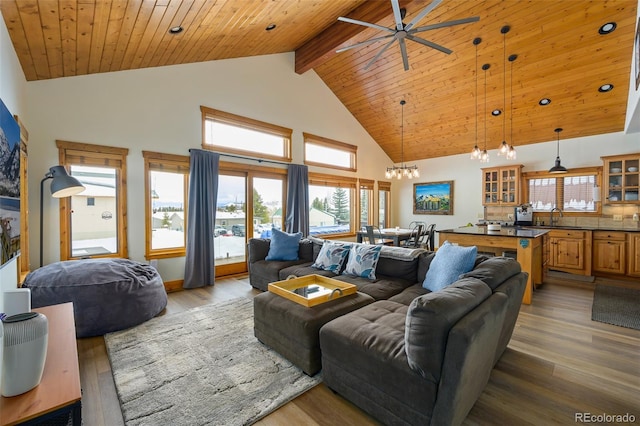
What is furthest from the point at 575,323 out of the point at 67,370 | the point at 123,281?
the point at 123,281

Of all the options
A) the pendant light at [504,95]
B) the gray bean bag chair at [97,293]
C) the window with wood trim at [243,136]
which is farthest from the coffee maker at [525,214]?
the gray bean bag chair at [97,293]

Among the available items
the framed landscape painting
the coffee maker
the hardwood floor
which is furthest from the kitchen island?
the framed landscape painting

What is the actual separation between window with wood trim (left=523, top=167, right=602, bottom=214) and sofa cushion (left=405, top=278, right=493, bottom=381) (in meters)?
6.29

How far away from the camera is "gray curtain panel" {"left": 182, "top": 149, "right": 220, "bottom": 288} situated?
4.63 m

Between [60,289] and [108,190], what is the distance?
1.74 meters

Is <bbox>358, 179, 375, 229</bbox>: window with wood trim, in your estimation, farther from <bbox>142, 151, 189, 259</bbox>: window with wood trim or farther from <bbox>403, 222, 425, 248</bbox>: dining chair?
<bbox>142, 151, 189, 259</bbox>: window with wood trim

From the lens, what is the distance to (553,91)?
511 centimetres

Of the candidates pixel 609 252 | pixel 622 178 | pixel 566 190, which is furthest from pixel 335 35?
pixel 609 252

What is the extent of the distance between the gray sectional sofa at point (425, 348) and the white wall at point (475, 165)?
5.33m

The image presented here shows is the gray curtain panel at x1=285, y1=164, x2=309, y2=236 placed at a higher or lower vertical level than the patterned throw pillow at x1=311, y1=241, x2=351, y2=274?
higher

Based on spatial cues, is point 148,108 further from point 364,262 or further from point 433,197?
point 433,197

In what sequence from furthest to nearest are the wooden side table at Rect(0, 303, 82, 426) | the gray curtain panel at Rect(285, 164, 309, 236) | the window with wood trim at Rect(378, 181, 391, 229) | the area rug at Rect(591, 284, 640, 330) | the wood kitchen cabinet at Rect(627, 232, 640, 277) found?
1. the window with wood trim at Rect(378, 181, 391, 229)
2. the gray curtain panel at Rect(285, 164, 309, 236)
3. the wood kitchen cabinet at Rect(627, 232, 640, 277)
4. the area rug at Rect(591, 284, 640, 330)
5. the wooden side table at Rect(0, 303, 82, 426)

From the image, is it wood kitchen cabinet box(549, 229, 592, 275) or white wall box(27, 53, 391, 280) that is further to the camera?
wood kitchen cabinet box(549, 229, 592, 275)

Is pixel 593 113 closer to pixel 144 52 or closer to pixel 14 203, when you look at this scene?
pixel 144 52
